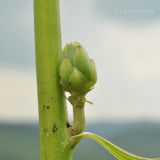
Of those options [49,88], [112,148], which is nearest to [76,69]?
[49,88]

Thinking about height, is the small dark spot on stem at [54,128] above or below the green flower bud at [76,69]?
below

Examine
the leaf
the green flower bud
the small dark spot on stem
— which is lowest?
the leaf

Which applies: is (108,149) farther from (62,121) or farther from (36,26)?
(36,26)

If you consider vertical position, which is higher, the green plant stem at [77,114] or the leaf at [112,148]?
the green plant stem at [77,114]

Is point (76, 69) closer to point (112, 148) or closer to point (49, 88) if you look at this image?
point (49, 88)


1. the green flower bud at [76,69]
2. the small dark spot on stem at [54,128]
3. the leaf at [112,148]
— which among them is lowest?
the leaf at [112,148]
